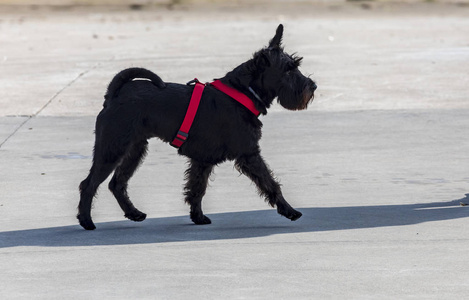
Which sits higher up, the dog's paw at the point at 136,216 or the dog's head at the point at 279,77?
the dog's head at the point at 279,77

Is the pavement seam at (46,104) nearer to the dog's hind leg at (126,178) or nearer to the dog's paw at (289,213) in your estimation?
the dog's hind leg at (126,178)

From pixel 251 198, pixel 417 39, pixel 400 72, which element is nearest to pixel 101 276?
pixel 251 198

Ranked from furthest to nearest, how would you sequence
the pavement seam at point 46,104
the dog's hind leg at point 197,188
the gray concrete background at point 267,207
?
the pavement seam at point 46,104 < the dog's hind leg at point 197,188 < the gray concrete background at point 267,207

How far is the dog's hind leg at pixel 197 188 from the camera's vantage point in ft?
24.8

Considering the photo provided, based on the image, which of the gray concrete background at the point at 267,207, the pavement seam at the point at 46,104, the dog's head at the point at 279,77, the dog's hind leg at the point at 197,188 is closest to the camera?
the gray concrete background at the point at 267,207

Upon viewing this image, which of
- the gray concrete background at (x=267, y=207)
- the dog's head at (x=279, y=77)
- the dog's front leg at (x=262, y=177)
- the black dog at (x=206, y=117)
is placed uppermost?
the dog's head at (x=279, y=77)

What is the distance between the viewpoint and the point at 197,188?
757 centimetres

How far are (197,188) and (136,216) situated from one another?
49 cm

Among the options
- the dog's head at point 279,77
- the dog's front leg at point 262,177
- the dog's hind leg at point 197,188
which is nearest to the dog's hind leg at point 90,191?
the dog's hind leg at point 197,188

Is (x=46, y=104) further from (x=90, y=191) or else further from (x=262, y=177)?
(x=262, y=177)

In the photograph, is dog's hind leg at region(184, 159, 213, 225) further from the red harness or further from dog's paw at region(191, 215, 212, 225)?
the red harness

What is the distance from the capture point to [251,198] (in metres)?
8.46

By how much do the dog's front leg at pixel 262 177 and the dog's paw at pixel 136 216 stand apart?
804mm

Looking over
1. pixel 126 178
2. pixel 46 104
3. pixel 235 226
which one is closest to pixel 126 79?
pixel 126 178
